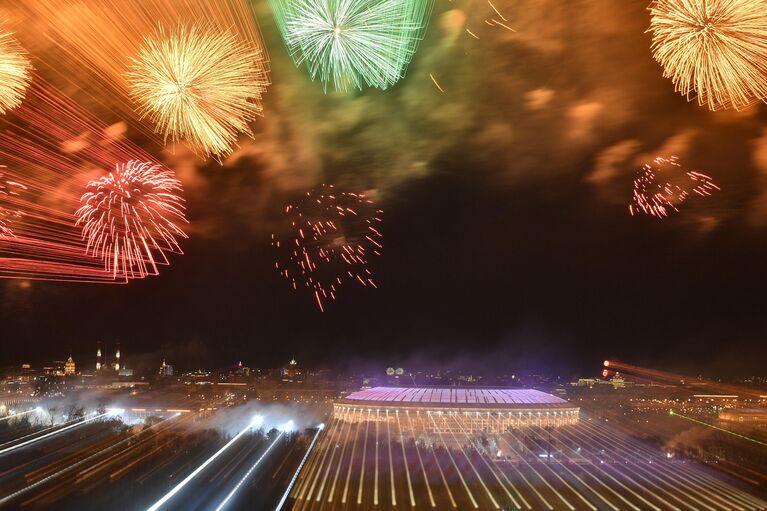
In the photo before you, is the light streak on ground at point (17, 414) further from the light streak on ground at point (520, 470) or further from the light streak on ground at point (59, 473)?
the light streak on ground at point (520, 470)

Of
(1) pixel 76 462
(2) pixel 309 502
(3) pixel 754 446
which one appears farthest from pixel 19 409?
(3) pixel 754 446

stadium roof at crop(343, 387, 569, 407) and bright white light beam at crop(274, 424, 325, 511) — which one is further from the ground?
stadium roof at crop(343, 387, 569, 407)

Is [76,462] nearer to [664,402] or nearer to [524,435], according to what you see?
[524,435]

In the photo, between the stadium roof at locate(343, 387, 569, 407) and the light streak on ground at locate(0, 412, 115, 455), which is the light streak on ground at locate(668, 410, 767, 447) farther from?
the light streak on ground at locate(0, 412, 115, 455)

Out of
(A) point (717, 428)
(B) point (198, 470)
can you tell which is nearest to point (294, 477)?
(B) point (198, 470)

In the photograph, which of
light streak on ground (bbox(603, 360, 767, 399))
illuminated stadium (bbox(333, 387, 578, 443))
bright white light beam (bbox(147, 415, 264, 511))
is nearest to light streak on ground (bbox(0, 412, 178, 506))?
bright white light beam (bbox(147, 415, 264, 511))

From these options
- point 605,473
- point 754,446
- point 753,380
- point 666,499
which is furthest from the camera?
point 753,380

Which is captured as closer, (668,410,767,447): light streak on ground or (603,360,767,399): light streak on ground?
(668,410,767,447): light streak on ground
